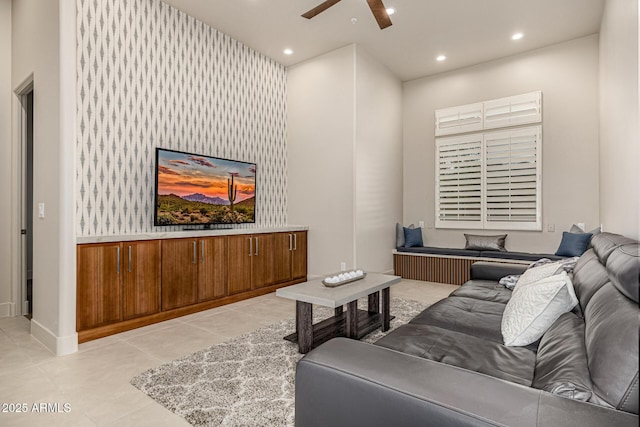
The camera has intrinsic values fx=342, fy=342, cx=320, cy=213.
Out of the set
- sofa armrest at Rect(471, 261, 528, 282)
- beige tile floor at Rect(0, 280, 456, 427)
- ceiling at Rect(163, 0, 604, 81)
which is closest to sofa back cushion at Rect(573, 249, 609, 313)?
sofa armrest at Rect(471, 261, 528, 282)

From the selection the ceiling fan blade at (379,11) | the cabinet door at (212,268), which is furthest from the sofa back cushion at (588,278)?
the cabinet door at (212,268)

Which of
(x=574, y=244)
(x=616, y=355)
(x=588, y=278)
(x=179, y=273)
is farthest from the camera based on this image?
(x=574, y=244)

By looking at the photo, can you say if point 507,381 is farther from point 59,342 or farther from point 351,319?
point 59,342

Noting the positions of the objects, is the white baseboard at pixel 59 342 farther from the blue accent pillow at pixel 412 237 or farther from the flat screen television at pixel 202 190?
the blue accent pillow at pixel 412 237

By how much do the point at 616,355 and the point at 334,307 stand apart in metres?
1.71

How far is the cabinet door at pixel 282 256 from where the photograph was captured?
15.7 feet

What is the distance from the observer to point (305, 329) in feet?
8.76

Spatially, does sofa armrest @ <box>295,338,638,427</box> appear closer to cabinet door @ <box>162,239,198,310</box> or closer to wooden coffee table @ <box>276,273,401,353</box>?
wooden coffee table @ <box>276,273,401,353</box>

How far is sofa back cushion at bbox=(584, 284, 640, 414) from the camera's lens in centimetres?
86

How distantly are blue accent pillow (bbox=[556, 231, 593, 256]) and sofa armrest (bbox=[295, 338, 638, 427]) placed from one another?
4355 mm

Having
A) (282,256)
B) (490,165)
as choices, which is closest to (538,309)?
(282,256)

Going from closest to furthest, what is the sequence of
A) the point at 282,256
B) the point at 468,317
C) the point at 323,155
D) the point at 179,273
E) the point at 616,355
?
the point at 616,355
the point at 468,317
the point at 179,273
the point at 282,256
the point at 323,155

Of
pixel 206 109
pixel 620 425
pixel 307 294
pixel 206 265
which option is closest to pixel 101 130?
pixel 206 109

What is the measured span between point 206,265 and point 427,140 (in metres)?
4.34
